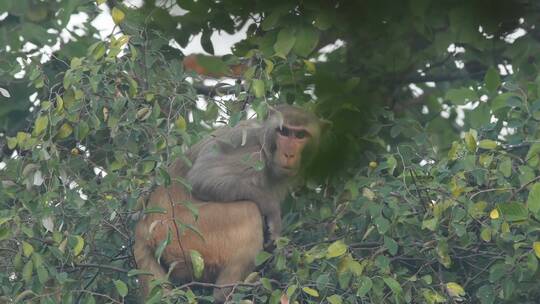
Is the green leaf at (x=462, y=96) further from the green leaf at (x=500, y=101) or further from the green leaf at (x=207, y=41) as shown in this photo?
the green leaf at (x=207, y=41)

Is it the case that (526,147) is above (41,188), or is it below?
below

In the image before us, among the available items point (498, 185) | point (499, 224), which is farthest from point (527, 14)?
point (498, 185)

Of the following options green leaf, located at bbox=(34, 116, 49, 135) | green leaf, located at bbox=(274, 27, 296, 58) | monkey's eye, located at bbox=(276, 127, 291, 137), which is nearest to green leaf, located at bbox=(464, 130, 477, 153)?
monkey's eye, located at bbox=(276, 127, 291, 137)

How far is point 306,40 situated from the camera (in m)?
1.14

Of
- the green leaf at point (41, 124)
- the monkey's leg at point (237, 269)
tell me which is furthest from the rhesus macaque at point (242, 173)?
the green leaf at point (41, 124)

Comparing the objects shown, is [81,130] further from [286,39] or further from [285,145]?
[286,39]

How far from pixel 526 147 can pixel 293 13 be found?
4.75 m

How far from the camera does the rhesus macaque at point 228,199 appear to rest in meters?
5.67

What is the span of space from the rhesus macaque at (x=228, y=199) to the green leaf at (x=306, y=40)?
415cm

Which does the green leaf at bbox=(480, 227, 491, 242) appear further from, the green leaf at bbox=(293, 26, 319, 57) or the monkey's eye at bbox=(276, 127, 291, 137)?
the green leaf at bbox=(293, 26, 319, 57)

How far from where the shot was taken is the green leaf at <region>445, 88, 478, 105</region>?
4.21 meters

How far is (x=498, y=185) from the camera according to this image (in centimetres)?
492

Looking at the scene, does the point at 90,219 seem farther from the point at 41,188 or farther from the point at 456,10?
the point at 456,10

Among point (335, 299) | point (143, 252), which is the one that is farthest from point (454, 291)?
point (143, 252)
